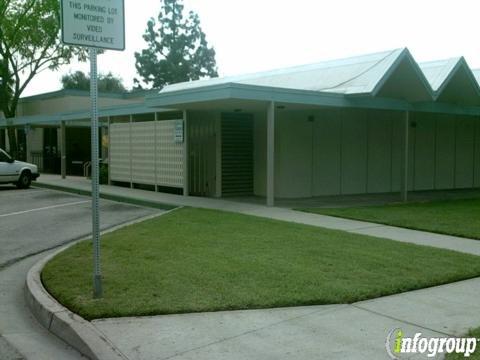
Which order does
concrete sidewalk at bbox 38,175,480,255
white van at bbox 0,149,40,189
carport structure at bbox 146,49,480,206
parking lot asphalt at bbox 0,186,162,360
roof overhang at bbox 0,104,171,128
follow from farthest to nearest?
white van at bbox 0,149,40,189 → roof overhang at bbox 0,104,171,128 → carport structure at bbox 146,49,480,206 → concrete sidewalk at bbox 38,175,480,255 → parking lot asphalt at bbox 0,186,162,360

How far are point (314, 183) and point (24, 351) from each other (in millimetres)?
13624

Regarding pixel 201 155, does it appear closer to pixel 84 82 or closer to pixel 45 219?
pixel 45 219

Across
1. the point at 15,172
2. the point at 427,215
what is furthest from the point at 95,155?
the point at 15,172

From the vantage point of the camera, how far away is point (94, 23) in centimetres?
606

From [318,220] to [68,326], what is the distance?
760 cm

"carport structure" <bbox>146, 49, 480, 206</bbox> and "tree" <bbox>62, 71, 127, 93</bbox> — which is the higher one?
"tree" <bbox>62, 71, 127, 93</bbox>

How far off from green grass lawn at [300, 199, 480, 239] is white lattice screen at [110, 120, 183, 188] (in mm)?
5772

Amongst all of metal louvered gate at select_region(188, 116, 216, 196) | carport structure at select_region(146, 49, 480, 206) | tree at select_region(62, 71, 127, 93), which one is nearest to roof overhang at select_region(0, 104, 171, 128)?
metal louvered gate at select_region(188, 116, 216, 196)

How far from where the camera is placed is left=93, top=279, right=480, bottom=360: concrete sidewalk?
4770 mm

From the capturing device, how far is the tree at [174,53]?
216 feet

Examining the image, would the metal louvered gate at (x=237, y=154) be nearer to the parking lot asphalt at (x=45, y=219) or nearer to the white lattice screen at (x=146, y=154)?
the white lattice screen at (x=146, y=154)

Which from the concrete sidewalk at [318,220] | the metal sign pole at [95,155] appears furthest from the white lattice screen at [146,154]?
the metal sign pole at [95,155]

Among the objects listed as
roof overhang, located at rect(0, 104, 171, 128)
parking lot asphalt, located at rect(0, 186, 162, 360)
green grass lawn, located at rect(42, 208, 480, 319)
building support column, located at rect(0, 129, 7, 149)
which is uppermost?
roof overhang, located at rect(0, 104, 171, 128)

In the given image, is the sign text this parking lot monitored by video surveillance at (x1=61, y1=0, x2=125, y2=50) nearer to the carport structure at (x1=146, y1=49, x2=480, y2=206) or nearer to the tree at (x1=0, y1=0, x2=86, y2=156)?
the carport structure at (x1=146, y1=49, x2=480, y2=206)
